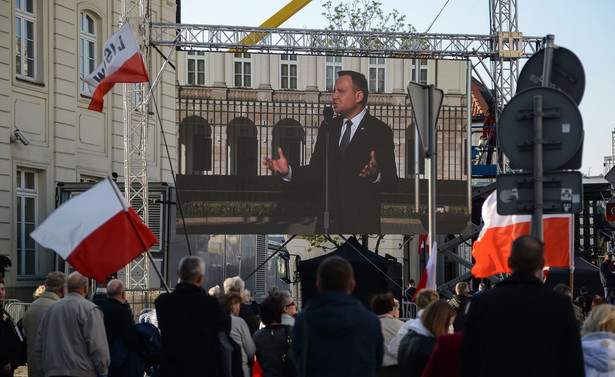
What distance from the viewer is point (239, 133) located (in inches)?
986

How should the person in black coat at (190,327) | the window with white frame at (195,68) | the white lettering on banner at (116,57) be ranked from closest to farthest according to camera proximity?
1. the person in black coat at (190,327)
2. the white lettering on banner at (116,57)
3. the window with white frame at (195,68)

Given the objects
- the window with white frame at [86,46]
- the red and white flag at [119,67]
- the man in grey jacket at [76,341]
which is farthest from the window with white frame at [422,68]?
the man in grey jacket at [76,341]

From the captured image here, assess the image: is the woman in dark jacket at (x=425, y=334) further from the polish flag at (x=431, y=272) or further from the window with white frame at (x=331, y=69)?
the window with white frame at (x=331, y=69)

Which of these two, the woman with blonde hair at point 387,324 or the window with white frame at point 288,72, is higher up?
the window with white frame at point 288,72

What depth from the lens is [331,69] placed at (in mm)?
24891

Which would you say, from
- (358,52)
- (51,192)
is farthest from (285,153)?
(51,192)

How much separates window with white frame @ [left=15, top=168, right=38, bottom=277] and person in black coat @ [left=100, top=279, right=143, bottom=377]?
1483 cm

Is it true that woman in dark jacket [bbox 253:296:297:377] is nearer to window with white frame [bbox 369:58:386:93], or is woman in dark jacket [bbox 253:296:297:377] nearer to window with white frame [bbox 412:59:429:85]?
window with white frame [bbox 369:58:386:93]

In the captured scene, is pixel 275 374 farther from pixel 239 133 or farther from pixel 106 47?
pixel 239 133

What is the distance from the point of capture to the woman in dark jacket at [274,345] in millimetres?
9570

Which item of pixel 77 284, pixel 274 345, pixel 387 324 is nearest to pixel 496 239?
pixel 387 324

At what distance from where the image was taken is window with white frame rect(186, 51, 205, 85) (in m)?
24.9

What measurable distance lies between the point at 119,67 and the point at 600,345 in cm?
1287

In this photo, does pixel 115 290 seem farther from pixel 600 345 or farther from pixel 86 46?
pixel 86 46
